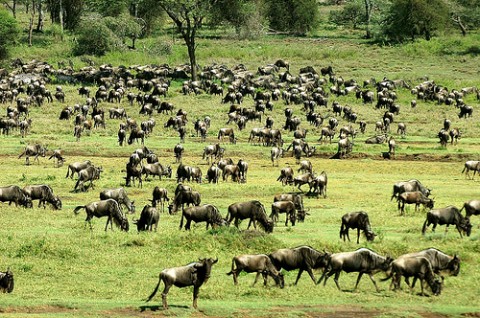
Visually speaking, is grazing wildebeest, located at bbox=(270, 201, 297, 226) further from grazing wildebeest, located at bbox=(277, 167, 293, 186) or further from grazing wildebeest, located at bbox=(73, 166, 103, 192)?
grazing wildebeest, located at bbox=(73, 166, 103, 192)

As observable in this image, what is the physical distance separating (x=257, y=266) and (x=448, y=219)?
25.7ft

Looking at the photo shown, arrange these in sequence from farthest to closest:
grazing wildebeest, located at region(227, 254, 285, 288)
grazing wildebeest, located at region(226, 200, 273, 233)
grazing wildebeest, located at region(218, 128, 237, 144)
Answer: grazing wildebeest, located at region(218, 128, 237, 144)
grazing wildebeest, located at region(226, 200, 273, 233)
grazing wildebeest, located at region(227, 254, 285, 288)

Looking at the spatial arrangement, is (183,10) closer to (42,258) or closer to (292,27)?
(292,27)

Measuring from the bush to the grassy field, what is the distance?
13044mm

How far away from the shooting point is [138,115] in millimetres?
56156

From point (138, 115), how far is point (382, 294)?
37503 mm

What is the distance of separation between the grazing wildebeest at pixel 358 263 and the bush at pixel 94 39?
197 ft

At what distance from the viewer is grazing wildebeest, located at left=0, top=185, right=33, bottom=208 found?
98.2 feet

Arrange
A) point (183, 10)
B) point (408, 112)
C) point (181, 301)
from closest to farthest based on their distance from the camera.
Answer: point (181, 301), point (408, 112), point (183, 10)

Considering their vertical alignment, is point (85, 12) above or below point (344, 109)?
above

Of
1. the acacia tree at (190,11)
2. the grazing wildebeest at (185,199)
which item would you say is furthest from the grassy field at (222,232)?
the acacia tree at (190,11)

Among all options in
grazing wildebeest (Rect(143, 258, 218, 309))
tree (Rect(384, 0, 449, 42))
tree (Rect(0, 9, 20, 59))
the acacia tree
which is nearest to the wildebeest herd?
grazing wildebeest (Rect(143, 258, 218, 309))

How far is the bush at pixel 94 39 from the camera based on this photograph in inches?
3034

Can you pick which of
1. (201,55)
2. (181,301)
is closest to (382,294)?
(181,301)
